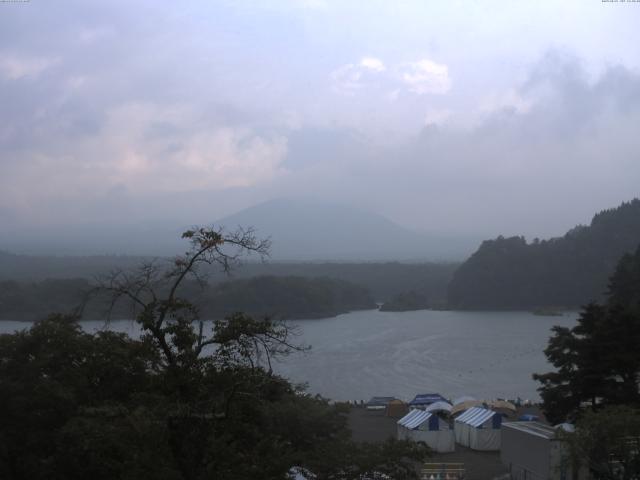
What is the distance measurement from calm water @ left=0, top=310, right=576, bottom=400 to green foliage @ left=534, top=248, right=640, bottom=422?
100 inches

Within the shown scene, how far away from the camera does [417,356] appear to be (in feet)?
55.9

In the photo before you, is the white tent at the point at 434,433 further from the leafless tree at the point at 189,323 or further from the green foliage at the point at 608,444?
the leafless tree at the point at 189,323

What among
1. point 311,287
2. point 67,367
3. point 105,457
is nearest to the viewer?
point 105,457

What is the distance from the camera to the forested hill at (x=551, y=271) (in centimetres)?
3102

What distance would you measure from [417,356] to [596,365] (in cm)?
1103

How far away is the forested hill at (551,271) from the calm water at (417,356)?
4784mm

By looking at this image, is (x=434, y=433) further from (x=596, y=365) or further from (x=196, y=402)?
(x=196, y=402)

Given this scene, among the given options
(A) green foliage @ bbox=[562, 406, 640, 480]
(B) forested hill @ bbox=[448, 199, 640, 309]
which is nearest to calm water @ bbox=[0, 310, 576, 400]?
(A) green foliage @ bbox=[562, 406, 640, 480]

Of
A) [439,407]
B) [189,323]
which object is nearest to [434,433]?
[439,407]

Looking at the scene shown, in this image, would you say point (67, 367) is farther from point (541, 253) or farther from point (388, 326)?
point (541, 253)

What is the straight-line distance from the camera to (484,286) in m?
31.8

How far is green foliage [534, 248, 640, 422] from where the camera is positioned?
239 inches

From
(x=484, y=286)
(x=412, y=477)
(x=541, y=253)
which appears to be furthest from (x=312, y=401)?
(x=541, y=253)

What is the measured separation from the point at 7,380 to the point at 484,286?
2920 centimetres
